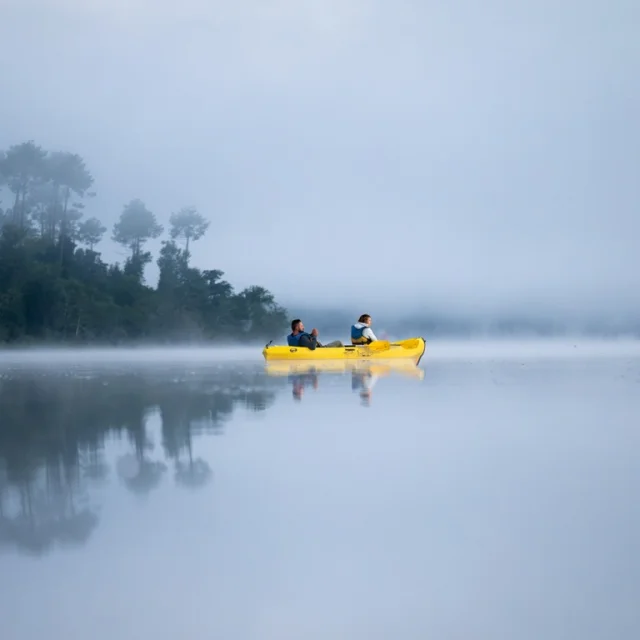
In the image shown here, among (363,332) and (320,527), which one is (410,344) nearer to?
(363,332)

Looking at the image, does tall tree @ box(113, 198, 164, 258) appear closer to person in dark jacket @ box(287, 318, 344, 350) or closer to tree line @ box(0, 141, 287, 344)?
tree line @ box(0, 141, 287, 344)

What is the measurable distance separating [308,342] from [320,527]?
1555cm

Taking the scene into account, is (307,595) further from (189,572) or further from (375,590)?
(189,572)

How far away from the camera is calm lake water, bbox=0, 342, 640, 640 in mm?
2557

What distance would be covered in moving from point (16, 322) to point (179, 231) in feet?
53.1

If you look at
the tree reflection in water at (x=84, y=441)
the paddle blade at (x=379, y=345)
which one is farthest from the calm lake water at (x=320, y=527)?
the paddle blade at (x=379, y=345)

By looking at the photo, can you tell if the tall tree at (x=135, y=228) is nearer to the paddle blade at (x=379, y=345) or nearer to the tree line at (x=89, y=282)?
the tree line at (x=89, y=282)

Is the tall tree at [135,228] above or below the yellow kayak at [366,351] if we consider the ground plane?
above

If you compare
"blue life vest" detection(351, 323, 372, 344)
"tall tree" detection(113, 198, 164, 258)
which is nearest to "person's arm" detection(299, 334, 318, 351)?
"blue life vest" detection(351, 323, 372, 344)

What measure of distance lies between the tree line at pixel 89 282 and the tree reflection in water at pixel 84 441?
894 inches

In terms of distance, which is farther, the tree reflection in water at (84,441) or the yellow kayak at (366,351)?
the yellow kayak at (366,351)

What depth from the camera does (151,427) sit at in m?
6.53

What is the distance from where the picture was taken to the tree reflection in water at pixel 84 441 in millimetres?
3658

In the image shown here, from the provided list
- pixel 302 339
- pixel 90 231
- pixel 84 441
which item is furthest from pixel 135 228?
pixel 84 441
